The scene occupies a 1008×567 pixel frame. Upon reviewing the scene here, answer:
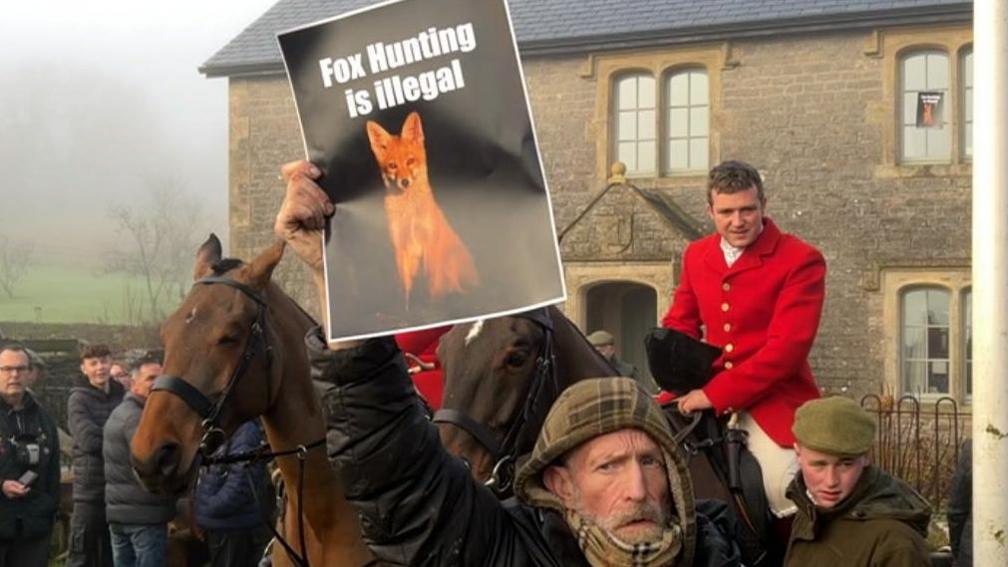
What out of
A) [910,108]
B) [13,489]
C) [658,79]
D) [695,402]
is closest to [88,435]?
[13,489]

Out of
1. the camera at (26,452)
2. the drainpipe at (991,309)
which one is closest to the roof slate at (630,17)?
the camera at (26,452)

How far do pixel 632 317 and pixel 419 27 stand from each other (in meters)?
23.1

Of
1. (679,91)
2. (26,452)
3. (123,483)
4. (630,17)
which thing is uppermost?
(630,17)

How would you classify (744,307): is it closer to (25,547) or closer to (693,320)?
(693,320)

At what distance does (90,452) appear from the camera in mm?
10891

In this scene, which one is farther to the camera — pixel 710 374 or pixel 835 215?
pixel 835 215

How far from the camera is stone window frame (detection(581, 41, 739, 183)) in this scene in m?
24.5

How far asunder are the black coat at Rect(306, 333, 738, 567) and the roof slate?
21464 mm

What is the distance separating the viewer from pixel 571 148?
25453mm

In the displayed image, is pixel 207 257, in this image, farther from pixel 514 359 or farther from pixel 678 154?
pixel 678 154

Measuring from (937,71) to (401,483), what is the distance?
22.0m

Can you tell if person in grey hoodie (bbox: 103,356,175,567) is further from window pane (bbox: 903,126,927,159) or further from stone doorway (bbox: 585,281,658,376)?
window pane (bbox: 903,126,927,159)

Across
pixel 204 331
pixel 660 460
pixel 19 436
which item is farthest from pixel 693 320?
pixel 19 436

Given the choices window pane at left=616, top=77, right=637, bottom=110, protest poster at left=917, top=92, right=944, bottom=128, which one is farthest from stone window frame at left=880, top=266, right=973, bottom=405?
window pane at left=616, top=77, right=637, bottom=110
